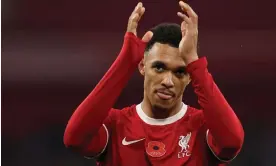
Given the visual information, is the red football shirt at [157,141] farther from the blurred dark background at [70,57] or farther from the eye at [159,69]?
the blurred dark background at [70,57]

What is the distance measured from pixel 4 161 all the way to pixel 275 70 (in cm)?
130

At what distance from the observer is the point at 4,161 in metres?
2.14

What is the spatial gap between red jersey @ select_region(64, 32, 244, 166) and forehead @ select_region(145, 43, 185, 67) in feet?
0.24

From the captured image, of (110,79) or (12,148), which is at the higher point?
(110,79)

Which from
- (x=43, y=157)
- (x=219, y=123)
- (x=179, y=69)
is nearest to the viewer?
(x=219, y=123)

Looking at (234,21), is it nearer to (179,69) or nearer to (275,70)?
(275,70)

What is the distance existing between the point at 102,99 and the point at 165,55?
19 cm

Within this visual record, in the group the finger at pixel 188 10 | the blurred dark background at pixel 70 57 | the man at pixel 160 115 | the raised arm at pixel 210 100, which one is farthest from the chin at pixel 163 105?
the blurred dark background at pixel 70 57

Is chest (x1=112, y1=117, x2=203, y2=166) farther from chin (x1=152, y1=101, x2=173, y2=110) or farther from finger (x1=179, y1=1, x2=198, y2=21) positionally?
finger (x1=179, y1=1, x2=198, y2=21)

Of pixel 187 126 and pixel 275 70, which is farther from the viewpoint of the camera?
pixel 275 70

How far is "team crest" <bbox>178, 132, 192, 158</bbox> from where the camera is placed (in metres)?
1.13

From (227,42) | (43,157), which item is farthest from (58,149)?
(227,42)

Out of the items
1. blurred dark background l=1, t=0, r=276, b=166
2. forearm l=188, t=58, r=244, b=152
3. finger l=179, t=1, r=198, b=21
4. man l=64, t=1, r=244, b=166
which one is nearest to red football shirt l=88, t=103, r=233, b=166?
man l=64, t=1, r=244, b=166

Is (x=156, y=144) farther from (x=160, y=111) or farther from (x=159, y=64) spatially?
(x=159, y=64)
